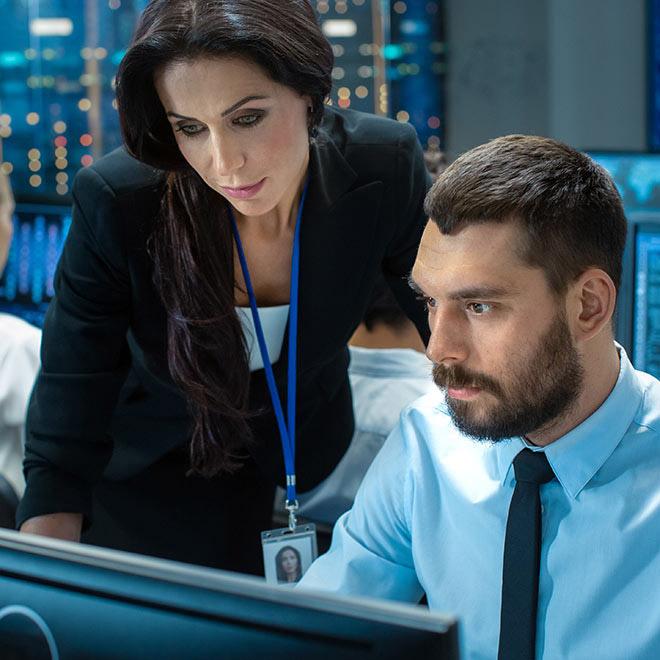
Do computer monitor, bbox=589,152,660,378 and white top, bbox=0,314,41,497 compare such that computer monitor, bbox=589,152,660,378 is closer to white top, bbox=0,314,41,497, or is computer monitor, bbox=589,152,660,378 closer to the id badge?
the id badge

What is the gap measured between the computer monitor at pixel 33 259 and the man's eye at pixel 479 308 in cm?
170

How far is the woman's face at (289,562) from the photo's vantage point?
1.63 m

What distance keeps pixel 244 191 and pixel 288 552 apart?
1.80ft

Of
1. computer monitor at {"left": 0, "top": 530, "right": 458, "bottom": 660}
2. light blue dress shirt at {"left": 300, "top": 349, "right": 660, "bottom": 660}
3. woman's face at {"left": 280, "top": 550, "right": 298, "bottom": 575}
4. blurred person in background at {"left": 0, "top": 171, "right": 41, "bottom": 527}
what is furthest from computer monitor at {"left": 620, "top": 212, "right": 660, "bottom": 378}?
computer monitor at {"left": 0, "top": 530, "right": 458, "bottom": 660}

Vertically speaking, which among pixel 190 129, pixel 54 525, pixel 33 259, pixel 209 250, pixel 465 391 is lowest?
pixel 54 525

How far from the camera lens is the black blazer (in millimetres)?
1567

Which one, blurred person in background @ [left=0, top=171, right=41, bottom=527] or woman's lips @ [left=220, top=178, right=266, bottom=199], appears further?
blurred person in background @ [left=0, top=171, right=41, bottom=527]

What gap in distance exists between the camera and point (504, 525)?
4.18 ft

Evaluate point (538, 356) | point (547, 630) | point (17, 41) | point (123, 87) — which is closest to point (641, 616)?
point (547, 630)

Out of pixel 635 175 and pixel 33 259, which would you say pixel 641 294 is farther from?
pixel 33 259

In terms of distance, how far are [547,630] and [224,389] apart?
634 mm

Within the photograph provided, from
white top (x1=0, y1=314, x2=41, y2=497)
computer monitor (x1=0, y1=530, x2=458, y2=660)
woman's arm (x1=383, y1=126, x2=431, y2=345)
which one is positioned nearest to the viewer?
computer monitor (x1=0, y1=530, x2=458, y2=660)

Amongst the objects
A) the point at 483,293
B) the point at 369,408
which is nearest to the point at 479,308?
the point at 483,293

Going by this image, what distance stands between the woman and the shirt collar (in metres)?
0.54
